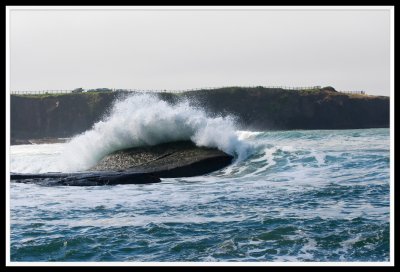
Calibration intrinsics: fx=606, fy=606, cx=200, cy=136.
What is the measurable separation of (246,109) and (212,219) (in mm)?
67819

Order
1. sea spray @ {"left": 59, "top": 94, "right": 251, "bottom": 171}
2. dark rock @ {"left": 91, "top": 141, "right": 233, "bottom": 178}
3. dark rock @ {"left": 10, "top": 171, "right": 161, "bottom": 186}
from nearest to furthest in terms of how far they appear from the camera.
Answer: dark rock @ {"left": 10, "top": 171, "right": 161, "bottom": 186}
dark rock @ {"left": 91, "top": 141, "right": 233, "bottom": 178}
sea spray @ {"left": 59, "top": 94, "right": 251, "bottom": 171}

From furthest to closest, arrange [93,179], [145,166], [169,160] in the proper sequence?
[169,160]
[145,166]
[93,179]

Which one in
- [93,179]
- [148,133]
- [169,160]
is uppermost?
[148,133]

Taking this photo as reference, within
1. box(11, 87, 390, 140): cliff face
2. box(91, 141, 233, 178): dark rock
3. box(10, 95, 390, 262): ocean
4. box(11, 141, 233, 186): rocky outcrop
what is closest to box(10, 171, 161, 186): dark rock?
box(11, 141, 233, 186): rocky outcrop

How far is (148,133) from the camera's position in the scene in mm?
20016

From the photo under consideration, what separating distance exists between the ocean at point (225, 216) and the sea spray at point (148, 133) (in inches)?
55.4

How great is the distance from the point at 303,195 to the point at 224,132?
8172 millimetres

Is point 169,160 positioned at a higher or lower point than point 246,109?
lower

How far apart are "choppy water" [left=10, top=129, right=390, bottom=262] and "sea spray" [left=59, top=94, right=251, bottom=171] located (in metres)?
3.93

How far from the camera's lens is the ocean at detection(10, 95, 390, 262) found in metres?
8.27

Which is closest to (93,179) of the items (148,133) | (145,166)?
(145,166)

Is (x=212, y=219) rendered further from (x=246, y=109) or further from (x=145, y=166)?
(x=246, y=109)

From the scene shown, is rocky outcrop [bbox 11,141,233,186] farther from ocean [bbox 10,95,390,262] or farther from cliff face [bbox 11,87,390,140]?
cliff face [bbox 11,87,390,140]
